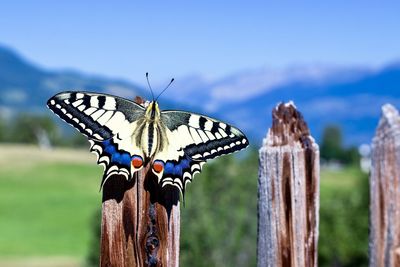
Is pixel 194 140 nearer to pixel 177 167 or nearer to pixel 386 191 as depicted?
pixel 177 167

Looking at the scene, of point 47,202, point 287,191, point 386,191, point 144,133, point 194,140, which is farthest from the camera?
point 47,202

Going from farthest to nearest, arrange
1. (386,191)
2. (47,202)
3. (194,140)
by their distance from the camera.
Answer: (47,202), (386,191), (194,140)

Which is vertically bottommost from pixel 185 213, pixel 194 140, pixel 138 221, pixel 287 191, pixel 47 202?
pixel 138 221

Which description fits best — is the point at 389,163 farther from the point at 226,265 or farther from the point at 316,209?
the point at 226,265

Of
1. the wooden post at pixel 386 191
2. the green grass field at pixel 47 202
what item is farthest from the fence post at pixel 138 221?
the green grass field at pixel 47 202

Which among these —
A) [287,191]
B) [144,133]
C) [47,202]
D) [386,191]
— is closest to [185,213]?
[386,191]

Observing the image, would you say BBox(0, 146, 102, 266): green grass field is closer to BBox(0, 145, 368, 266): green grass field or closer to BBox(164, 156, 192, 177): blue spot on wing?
BBox(0, 145, 368, 266): green grass field

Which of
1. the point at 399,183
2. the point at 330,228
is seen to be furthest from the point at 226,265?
the point at 399,183

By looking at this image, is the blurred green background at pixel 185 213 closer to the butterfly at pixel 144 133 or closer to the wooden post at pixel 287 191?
the wooden post at pixel 287 191
